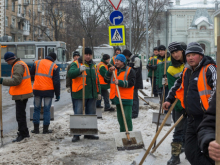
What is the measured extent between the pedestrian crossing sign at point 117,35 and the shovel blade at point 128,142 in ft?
15.1

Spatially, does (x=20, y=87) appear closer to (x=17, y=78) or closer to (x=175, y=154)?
(x=17, y=78)

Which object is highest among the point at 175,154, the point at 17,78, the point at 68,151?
the point at 17,78

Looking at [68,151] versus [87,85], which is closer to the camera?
[68,151]

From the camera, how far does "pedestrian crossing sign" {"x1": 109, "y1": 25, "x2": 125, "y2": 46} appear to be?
383 inches

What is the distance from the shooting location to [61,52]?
89.1 ft

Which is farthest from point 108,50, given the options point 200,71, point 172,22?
point 172,22

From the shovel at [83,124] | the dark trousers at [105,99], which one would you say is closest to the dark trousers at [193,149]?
the shovel at [83,124]

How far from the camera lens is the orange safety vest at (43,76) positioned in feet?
23.1

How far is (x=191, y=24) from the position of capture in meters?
76.7

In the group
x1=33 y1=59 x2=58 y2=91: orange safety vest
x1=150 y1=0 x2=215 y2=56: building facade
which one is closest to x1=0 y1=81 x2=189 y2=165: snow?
x1=33 y1=59 x2=58 y2=91: orange safety vest

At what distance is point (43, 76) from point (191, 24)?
73615 millimetres

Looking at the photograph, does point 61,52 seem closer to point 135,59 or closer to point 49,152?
point 135,59

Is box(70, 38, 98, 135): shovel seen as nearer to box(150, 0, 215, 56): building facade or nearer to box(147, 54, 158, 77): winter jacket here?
box(147, 54, 158, 77): winter jacket

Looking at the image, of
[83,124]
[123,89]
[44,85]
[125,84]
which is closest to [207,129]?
[125,84]
